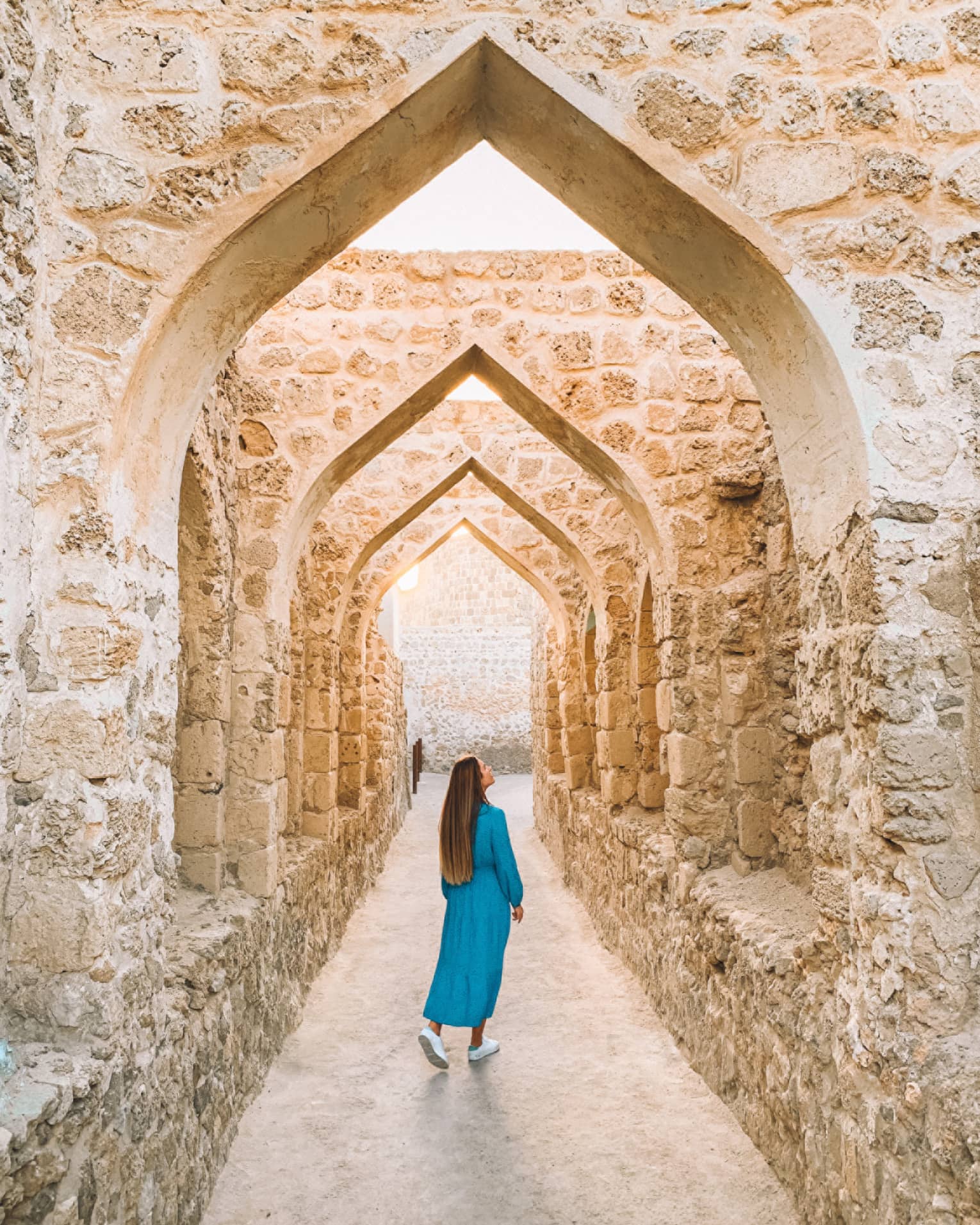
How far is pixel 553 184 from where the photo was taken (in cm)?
262

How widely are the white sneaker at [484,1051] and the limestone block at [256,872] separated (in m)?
1.08

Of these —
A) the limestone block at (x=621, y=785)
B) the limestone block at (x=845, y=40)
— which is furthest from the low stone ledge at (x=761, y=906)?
the limestone block at (x=845, y=40)

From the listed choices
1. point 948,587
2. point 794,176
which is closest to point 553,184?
point 794,176

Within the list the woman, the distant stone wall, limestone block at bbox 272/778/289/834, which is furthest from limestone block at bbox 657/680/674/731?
the distant stone wall

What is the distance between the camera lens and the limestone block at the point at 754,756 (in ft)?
13.3

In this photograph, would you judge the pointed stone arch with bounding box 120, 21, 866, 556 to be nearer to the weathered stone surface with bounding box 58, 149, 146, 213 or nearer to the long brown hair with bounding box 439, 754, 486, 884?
the weathered stone surface with bounding box 58, 149, 146, 213

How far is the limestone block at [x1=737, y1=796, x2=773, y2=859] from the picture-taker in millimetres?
3951

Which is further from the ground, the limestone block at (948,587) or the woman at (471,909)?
the limestone block at (948,587)

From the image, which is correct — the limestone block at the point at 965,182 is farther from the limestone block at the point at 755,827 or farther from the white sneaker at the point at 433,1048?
the white sneaker at the point at 433,1048

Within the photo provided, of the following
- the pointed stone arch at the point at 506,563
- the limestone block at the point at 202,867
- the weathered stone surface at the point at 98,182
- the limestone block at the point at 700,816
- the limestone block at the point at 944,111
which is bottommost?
the limestone block at the point at 202,867

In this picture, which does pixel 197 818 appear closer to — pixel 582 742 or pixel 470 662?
pixel 582 742

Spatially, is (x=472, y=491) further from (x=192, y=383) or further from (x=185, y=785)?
(x=192, y=383)

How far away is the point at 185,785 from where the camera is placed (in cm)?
372

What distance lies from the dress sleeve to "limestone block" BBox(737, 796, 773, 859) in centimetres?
100
